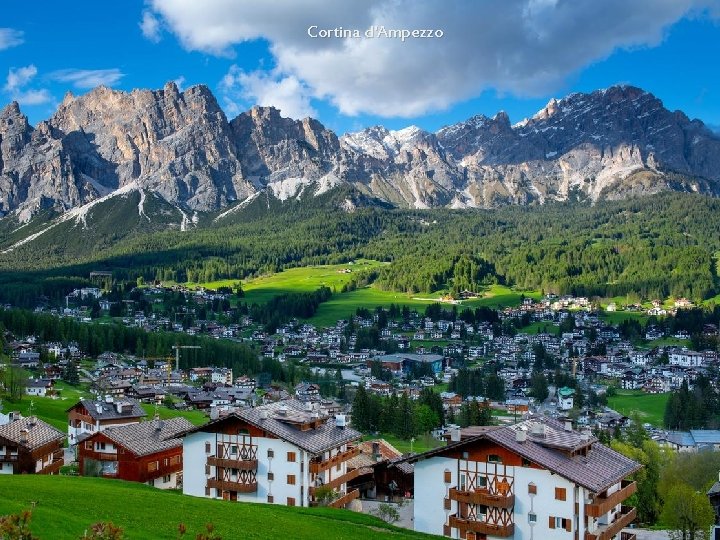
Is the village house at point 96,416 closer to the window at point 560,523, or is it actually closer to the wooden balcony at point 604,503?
the window at point 560,523

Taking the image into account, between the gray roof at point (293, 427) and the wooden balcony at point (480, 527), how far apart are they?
10491 millimetres

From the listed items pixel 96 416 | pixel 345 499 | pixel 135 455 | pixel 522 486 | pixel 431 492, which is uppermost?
pixel 522 486

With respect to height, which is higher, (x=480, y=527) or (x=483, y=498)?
(x=483, y=498)

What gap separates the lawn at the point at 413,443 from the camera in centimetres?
8734

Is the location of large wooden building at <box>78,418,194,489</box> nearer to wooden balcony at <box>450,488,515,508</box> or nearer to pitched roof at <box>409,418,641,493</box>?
wooden balcony at <box>450,488,515,508</box>

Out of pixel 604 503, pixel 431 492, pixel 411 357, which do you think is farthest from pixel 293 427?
pixel 411 357

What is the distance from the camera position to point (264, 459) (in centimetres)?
5131

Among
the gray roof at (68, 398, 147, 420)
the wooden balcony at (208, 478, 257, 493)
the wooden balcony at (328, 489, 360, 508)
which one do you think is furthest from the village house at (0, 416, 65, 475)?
the wooden balcony at (328, 489, 360, 508)

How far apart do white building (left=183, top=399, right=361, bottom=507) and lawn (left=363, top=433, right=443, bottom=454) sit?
1341 inches

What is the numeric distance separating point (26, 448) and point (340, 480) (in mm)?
21901

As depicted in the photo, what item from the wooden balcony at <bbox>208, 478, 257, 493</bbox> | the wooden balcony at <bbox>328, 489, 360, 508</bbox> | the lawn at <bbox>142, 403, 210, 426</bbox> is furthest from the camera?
the lawn at <bbox>142, 403, 210, 426</bbox>

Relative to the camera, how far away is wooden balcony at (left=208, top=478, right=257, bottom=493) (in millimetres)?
50938

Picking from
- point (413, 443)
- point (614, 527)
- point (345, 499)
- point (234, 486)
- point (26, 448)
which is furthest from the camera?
point (413, 443)

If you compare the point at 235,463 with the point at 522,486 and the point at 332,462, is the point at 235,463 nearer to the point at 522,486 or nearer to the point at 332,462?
the point at 332,462
